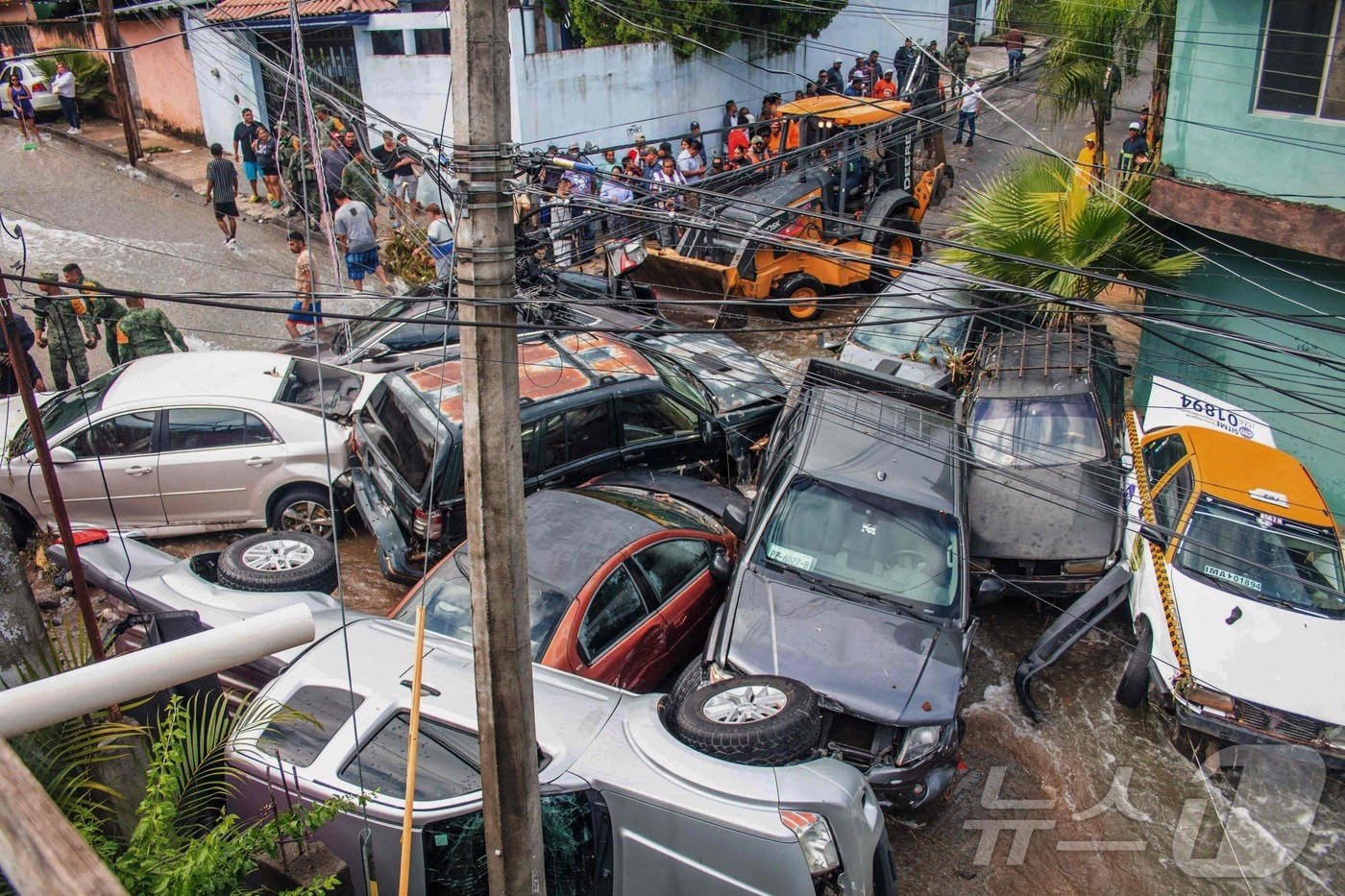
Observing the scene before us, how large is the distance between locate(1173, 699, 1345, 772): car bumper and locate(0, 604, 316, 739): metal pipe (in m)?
5.59

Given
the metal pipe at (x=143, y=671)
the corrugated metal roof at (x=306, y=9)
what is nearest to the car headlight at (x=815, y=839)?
the metal pipe at (x=143, y=671)

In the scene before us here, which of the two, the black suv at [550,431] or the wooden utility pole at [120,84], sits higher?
the wooden utility pole at [120,84]

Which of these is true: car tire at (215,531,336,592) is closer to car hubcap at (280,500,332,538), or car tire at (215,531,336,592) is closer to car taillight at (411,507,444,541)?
car taillight at (411,507,444,541)

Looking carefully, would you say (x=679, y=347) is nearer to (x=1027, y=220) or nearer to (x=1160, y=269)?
(x=1027, y=220)

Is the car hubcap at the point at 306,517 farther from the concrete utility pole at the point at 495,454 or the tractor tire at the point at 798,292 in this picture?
the tractor tire at the point at 798,292

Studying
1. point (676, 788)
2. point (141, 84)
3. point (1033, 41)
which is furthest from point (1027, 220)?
point (1033, 41)

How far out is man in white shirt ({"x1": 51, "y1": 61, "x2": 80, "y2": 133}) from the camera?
19.0 metres

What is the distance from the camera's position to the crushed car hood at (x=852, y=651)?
5773mm

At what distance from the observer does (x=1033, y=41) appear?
29344 mm

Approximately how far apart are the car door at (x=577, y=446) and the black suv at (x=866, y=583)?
1.35m

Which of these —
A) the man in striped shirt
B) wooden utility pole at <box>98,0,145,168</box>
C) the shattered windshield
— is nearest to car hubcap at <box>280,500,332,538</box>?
the shattered windshield

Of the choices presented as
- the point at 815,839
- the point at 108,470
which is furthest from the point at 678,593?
the point at 108,470

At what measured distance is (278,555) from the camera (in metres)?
6.64

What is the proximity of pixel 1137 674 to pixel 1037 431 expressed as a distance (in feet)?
8.13
